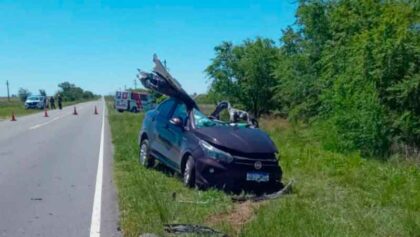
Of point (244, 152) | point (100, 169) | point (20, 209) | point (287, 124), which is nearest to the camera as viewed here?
point (20, 209)

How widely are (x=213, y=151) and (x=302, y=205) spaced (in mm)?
1945

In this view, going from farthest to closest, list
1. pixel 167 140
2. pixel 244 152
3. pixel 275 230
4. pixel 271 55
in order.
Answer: pixel 271 55 < pixel 167 140 < pixel 244 152 < pixel 275 230

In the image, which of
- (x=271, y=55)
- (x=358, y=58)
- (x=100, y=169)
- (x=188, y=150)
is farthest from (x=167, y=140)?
(x=271, y=55)

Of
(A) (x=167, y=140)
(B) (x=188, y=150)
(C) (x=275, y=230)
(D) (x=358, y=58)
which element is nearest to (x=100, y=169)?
(A) (x=167, y=140)

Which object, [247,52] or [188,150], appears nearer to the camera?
[188,150]

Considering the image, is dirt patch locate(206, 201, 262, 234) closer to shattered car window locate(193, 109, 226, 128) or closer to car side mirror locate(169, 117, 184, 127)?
shattered car window locate(193, 109, 226, 128)

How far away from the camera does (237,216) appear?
7.30 m

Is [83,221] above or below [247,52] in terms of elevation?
below

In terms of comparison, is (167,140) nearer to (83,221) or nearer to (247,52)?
(83,221)

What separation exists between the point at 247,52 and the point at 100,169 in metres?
24.4

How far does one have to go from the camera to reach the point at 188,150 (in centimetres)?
961

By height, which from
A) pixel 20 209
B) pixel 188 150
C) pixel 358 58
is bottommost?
pixel 20 209

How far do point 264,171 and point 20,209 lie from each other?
13.1ft

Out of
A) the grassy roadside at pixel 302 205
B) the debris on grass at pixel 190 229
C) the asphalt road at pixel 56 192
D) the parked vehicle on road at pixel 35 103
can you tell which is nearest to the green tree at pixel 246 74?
the asphalt road at pixel 56 192
